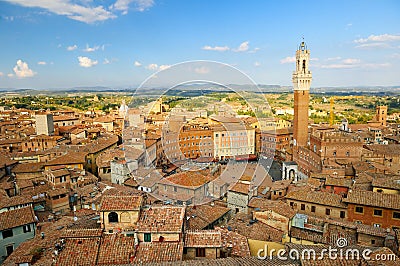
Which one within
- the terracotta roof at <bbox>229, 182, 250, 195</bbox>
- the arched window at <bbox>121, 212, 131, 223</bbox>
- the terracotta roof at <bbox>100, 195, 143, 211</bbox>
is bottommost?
the terracotta roof at <bbox>229, 182, 250, 195</bbox>

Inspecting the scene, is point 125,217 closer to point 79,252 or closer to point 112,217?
point 112,217

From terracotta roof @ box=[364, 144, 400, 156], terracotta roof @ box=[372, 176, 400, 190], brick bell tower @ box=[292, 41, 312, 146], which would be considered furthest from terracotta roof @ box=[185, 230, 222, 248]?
brick bell tower @ box=[292, 41, 312, 146]

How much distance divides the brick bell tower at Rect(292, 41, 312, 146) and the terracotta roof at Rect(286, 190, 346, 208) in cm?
1368

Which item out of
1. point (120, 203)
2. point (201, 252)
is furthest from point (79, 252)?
point (201, 252)

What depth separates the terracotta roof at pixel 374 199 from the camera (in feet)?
32.6

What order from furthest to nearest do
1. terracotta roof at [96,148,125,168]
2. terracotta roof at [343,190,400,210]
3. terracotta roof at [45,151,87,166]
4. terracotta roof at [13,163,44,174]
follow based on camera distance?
terracotta roof at [96,148,125,168] → terracotta roof at [45,151,87,166] → terracotta roof at [13,163,44,174] → terracotta roof at [343,190,400,210]

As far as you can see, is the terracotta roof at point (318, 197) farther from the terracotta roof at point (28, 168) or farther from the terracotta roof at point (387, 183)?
the terracotta roof at point (28, 168)

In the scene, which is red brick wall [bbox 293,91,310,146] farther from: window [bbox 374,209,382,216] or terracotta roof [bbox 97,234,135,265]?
terracotta roof [bbox 97,234,135,265]

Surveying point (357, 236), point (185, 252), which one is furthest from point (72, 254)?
point (357, 236)

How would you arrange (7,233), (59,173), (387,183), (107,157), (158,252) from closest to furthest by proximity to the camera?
(158,252) → (7,233) → (387,183) → (59,173) → (107,157)

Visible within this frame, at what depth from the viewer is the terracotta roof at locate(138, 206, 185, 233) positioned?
6145mm

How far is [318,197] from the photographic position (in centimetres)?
1180

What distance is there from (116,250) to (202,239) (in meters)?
1.74

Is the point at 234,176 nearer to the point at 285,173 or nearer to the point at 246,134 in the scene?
the point at 246,134
